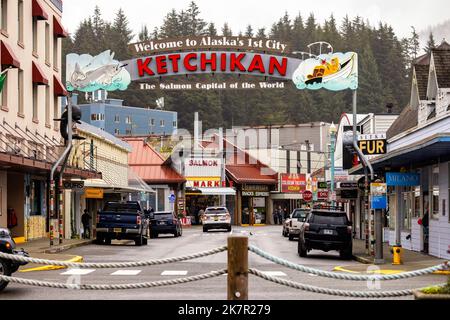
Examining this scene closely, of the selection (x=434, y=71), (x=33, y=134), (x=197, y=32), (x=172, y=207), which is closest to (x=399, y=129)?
(x=434, y=71)

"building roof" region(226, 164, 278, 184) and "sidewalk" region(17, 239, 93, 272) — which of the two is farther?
"building roof" region(226, 164, 278, 184)

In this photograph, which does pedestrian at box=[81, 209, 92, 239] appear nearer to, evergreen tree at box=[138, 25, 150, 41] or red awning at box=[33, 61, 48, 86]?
red awning at box=[33, 61, 48, 86]

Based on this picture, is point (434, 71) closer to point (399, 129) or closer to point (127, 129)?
point (399, 129)

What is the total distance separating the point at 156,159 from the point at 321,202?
22.6 metres

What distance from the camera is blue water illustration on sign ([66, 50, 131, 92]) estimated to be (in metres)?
42.9

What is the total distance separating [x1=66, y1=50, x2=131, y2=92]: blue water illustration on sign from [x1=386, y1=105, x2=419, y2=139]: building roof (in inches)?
569

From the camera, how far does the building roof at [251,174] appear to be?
306 ft

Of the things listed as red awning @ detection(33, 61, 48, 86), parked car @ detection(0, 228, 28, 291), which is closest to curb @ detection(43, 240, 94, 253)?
red awning @ detection(33, 61, 48, 86)

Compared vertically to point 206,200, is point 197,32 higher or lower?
higher

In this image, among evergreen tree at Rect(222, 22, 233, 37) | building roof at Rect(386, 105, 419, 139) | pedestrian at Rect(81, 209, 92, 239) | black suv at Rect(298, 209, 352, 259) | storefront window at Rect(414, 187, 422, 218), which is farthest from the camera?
evergreen tree at Rect(222, 22, 233, 37)

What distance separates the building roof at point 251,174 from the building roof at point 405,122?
44.7 m

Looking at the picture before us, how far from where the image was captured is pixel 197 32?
6048 inches

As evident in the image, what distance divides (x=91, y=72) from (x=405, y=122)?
1556cm

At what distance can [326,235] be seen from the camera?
105 feet
